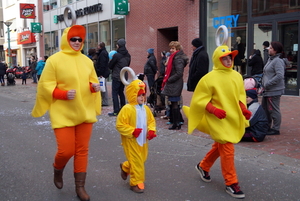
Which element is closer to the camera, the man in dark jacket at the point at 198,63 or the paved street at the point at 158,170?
the paved street at the point at 158,170

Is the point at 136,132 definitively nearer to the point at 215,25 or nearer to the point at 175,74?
the point at 175,74

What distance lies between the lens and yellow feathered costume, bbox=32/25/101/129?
12.4 feet

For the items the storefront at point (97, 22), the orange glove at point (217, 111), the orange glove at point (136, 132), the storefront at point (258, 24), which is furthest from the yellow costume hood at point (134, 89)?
the storefront at point (97, 22)

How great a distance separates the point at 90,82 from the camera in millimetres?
4016

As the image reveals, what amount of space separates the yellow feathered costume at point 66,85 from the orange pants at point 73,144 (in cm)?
9

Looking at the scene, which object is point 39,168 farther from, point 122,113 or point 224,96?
point 224,96

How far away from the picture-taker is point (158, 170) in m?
5.04

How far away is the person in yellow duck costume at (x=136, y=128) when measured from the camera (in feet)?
13.3

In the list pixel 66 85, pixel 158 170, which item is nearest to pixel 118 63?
pixel 158 170

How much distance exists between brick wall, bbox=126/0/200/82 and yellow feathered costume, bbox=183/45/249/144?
11.3 metres

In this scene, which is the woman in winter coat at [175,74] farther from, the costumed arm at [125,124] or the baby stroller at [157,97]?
the costumed arm at [125,124]

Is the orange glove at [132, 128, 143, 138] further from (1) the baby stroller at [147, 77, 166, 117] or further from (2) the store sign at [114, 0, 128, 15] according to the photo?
(2) the store sign at [114, 0, 128, 15]

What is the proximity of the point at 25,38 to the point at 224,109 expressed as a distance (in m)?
32.2

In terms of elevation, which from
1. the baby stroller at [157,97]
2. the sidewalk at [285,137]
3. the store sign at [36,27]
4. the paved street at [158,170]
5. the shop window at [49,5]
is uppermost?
the shop window at [49,5]
